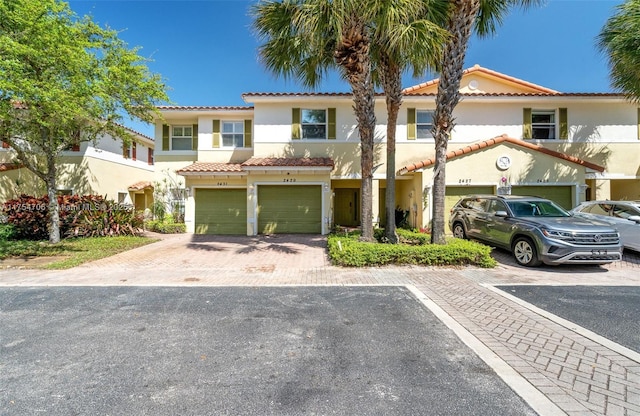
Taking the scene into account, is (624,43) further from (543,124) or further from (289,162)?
(289,162)

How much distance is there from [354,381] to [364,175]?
7.32 meters

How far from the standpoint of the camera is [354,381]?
3.11 metres

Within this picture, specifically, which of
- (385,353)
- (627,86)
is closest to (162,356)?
(385,353)

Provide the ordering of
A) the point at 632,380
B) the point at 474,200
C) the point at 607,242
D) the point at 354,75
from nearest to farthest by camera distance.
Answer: the point at 632,380, the point at 607,242, the point at 354,75, the point at 474,200

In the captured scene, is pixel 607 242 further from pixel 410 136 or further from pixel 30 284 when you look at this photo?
pixel 30 284

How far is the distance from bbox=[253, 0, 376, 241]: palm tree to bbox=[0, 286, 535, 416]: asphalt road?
557cm

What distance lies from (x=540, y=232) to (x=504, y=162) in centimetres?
637

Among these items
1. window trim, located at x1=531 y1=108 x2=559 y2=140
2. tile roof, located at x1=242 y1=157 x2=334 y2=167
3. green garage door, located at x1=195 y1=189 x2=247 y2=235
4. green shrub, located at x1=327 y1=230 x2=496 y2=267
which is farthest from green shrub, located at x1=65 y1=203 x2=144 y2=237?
window trim, located at x1=531 y1=108 x2=559 y2=140

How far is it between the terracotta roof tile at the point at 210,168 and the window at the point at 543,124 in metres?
15.0

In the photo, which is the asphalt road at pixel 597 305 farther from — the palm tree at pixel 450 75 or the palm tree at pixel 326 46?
the palm tree at pixel 326 46

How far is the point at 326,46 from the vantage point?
9906mm

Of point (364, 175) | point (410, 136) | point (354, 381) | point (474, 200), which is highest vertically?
point (410, 136)

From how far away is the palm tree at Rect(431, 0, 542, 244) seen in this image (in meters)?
8.38

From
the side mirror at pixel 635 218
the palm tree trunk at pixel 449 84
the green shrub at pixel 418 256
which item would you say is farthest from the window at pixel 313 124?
the side mirror at pixel 635 218
